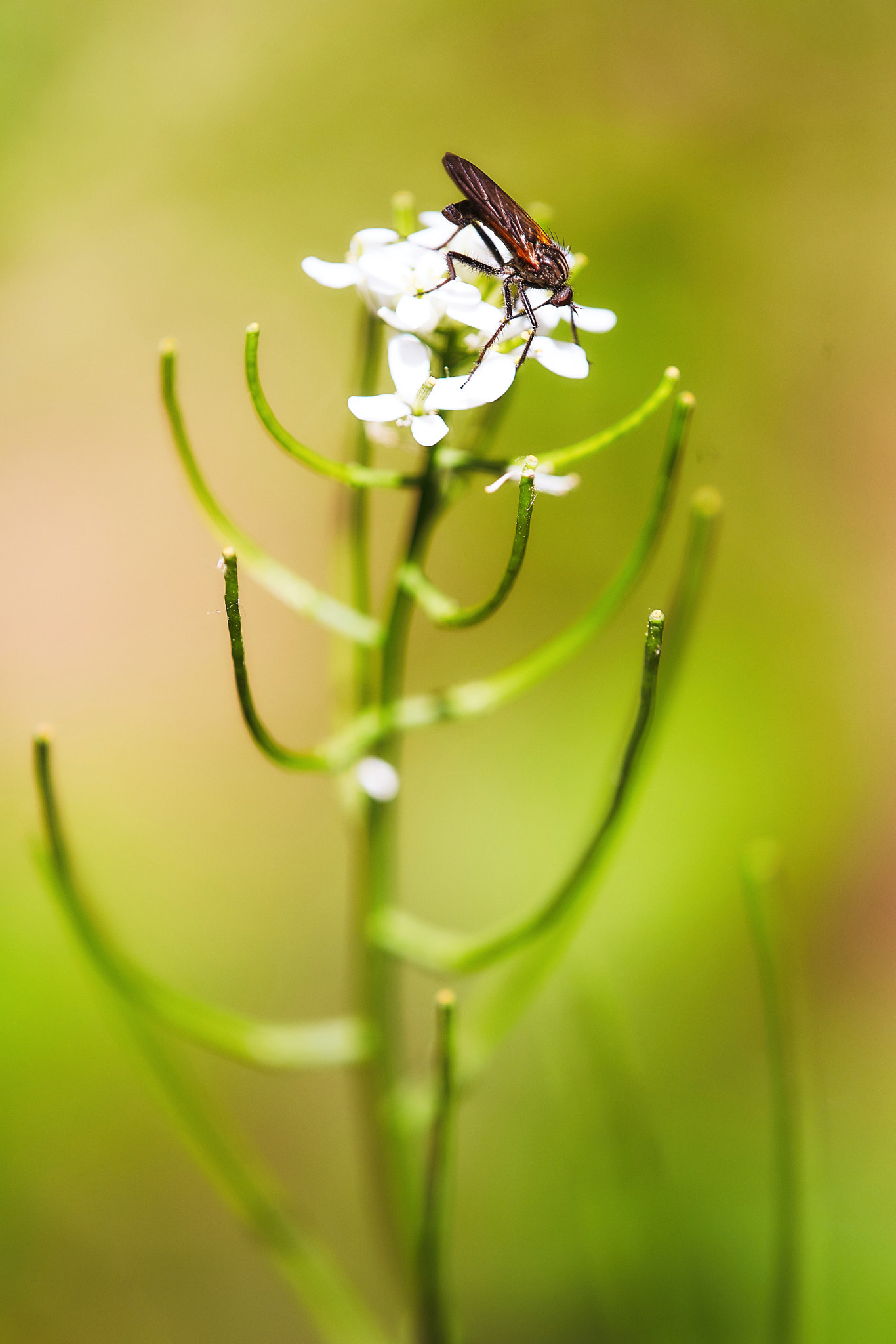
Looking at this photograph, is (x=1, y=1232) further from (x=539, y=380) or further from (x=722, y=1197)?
(x=539, y=380)

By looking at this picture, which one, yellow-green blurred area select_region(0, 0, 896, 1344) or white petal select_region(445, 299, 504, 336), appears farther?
yellow-green blurred area select_region(0, 0, 896, 1344)

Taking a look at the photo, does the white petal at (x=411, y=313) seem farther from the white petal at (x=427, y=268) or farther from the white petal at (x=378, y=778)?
the white petal at (x=378, y=778)

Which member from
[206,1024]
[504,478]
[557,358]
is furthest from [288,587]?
[206,1024]

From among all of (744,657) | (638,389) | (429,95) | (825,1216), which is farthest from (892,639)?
(429,95)

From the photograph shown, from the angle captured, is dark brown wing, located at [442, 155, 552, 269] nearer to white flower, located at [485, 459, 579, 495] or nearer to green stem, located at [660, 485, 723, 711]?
white flower, located at [485, 459, 579, 495]

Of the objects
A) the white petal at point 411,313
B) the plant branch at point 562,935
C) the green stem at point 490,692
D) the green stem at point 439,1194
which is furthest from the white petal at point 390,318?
the green stem at point 439,1194

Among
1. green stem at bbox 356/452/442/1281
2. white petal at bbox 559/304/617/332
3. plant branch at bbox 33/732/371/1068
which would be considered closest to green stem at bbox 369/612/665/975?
green stem at bbox 356/452/442/1281
